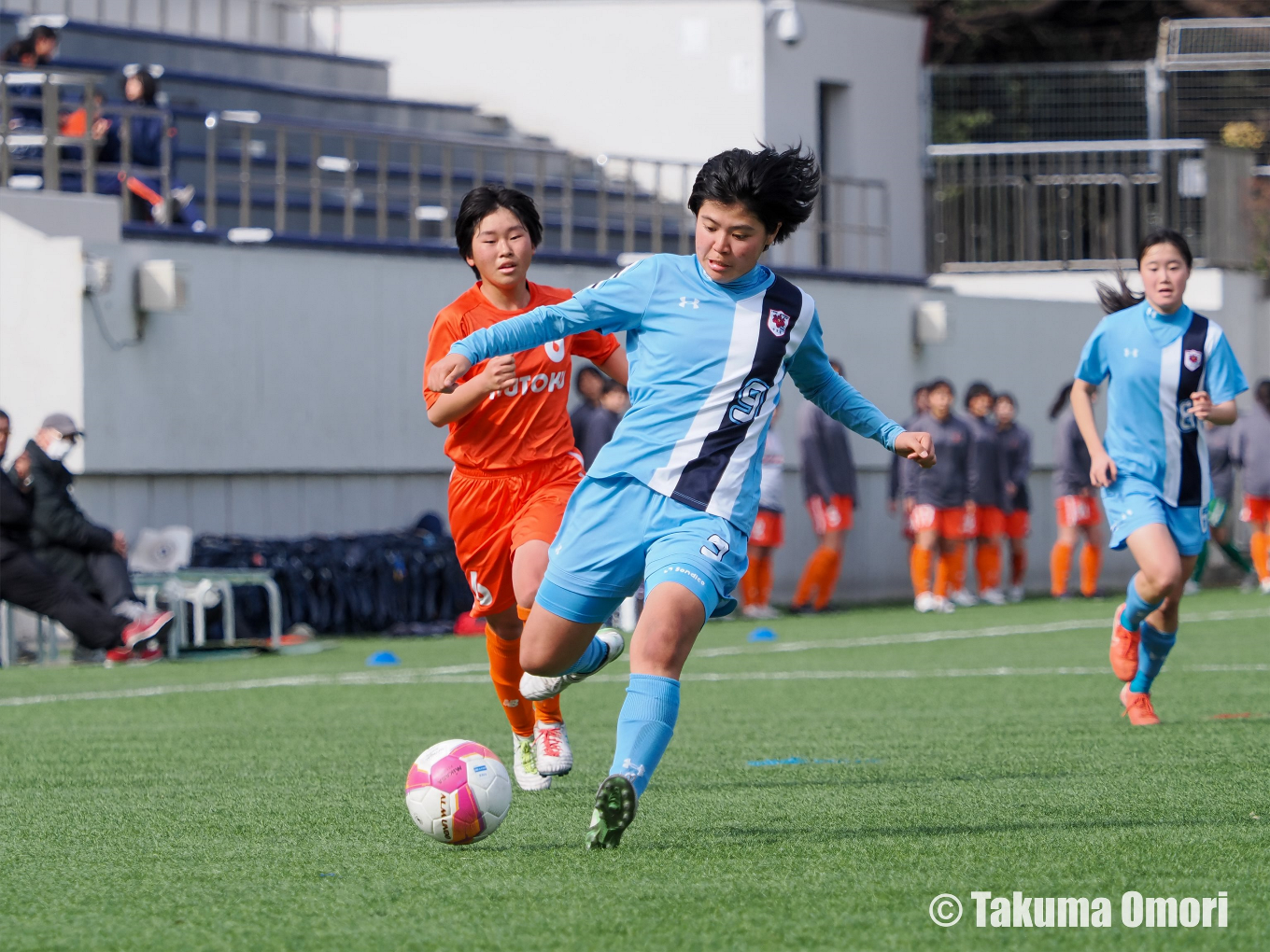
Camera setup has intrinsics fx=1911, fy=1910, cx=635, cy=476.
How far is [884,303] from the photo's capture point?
20.9 meters

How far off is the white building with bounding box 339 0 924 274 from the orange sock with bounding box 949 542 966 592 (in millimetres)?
5682

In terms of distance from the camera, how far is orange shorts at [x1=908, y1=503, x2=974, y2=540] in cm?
1788

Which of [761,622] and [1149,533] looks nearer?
[1149,533]

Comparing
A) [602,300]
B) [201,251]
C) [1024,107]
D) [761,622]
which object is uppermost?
[1024,107]

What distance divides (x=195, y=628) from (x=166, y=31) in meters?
10.9

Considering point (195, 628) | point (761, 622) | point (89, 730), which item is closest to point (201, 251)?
point (195, 628)

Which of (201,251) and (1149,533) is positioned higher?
(201,251)

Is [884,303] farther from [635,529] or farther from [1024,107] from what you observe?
[635,529]

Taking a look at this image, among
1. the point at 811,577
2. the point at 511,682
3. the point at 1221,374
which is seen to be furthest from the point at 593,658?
the point at 811,577

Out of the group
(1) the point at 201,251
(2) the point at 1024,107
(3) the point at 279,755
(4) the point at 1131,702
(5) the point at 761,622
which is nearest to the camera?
(3) the point at 279,755

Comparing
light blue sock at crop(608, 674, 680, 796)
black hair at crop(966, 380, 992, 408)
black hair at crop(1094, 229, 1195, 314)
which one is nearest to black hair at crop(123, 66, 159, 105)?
black hair at crop(966, 380, 992, 408)

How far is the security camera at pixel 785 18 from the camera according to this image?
918 inches

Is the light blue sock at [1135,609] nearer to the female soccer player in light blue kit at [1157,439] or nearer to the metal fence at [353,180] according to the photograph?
the female soccer player in light blue kit at [1157,439]

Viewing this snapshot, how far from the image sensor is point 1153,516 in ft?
27.0
